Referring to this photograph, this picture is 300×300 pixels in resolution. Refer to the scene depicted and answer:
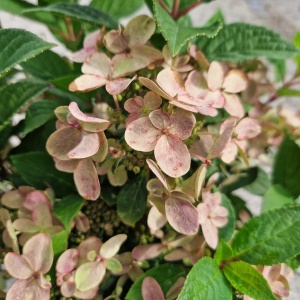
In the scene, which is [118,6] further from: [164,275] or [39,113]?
[164,275]

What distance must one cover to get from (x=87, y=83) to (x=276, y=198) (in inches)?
11.5

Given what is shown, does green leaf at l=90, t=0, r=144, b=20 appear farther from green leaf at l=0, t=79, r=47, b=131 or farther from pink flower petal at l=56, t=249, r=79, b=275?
pink flower petal at l=56, t=249, r=79, b=275

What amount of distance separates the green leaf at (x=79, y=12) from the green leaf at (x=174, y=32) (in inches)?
3.6

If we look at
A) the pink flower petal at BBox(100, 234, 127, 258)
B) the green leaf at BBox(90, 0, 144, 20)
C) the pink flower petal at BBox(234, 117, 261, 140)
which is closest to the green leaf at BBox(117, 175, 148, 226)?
the pink flower petal at BBox(100, 234, 127, 258)

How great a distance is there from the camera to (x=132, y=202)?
1.83 ft

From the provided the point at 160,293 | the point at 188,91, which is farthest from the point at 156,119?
the point at 160,293

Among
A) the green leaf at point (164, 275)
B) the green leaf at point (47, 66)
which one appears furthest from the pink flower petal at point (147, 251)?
the green leaf at point (47, 66)

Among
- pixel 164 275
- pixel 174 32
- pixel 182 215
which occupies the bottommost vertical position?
pixel 164 275

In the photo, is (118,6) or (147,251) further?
(118,6)

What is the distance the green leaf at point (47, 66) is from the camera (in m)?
0.65

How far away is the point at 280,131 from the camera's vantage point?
69 centimetres

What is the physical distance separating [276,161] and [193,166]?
5.3 inches

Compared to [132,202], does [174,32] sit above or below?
above

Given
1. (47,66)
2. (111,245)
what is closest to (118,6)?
(47,66)
